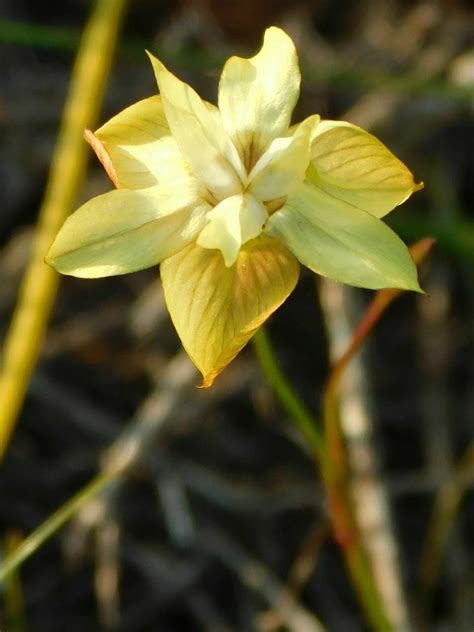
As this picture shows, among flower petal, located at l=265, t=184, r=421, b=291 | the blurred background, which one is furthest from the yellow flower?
the blurred background

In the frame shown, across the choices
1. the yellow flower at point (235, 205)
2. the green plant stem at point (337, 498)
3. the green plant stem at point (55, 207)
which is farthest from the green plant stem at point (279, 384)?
the green plant stem at point (55, 207)

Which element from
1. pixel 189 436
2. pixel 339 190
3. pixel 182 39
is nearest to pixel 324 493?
pixel 189 436

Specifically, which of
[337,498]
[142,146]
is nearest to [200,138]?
[142,146]

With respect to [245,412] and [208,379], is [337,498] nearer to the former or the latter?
[208,379]

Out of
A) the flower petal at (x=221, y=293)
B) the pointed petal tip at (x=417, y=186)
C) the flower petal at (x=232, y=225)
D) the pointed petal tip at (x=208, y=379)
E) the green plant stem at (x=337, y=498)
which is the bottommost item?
the green plant stem at (x=337, y=498)

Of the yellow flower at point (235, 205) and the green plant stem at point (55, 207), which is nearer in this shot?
the yellow flower at point (235, 205)

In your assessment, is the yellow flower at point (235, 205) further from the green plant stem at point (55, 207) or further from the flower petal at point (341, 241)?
the green plant stem at point (55, 207)

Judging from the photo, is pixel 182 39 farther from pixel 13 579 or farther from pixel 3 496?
pixel 13 579
